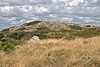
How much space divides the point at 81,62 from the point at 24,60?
2.58m

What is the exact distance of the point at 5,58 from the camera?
1266 cm

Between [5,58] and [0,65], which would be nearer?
[0,65]

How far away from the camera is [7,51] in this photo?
15117 millimetres

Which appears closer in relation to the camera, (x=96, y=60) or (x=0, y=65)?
(x=0, y=65)

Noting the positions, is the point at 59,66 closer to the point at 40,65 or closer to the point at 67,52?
the point at 40,65

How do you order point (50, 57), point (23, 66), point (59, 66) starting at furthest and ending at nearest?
point (50, 57) → point (59, 66) → point (23, 66)

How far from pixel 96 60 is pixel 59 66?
1.69 meters

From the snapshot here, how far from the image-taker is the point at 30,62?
12.3 m

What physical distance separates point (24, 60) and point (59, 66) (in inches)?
64.6

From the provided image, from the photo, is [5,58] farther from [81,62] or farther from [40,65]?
[81,62]

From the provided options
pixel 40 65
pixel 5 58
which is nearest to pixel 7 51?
pixel 5 58

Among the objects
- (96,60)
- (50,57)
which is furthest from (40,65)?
(96,60)

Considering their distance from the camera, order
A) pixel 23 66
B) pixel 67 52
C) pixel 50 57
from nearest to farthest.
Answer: pixel 23 66
pixel 50 57
pixel 67 52

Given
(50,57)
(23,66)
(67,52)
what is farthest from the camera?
(67,52)
